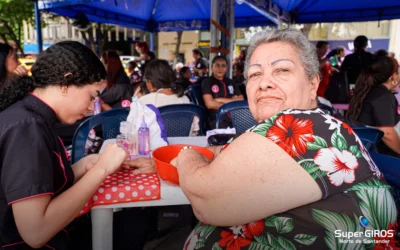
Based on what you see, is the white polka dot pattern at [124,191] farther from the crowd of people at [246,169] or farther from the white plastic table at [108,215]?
the crowd of people at [246,169]

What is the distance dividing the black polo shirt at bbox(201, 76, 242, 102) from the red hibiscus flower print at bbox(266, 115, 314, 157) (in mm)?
4000

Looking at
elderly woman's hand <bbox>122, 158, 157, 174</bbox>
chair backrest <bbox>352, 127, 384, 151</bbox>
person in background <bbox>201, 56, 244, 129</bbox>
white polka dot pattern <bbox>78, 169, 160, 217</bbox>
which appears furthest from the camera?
person in background <bbox>201, 56, 244, 129</bbox>

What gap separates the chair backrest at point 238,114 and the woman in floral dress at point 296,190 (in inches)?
85.0

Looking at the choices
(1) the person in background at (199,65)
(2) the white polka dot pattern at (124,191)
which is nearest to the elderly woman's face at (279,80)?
(2) the white polka dot pattern at (124,191)

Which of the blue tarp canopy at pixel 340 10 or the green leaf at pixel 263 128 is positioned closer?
the green leaf at pixel 263 128

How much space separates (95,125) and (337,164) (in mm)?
2159

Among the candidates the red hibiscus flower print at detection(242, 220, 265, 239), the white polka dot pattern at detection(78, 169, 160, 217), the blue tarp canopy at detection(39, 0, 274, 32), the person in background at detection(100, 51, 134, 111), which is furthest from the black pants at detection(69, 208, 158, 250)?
the blue tarp canopy at detection(39, 0, 274, 32)

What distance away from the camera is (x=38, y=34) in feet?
27.1

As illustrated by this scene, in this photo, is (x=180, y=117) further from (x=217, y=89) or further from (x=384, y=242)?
(x=384, y=242)

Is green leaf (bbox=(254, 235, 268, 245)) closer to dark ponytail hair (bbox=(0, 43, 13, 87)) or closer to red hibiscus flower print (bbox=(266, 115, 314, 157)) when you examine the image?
red hibiscus flower print (bbox=(266, 115, 314, 157))

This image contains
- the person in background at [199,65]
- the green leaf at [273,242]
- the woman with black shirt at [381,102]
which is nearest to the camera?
the green leaf at [273,242]

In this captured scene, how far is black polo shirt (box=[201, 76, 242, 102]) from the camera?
5062 millimetres

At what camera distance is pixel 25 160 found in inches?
44.9

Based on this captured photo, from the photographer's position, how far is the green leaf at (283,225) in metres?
1.04
